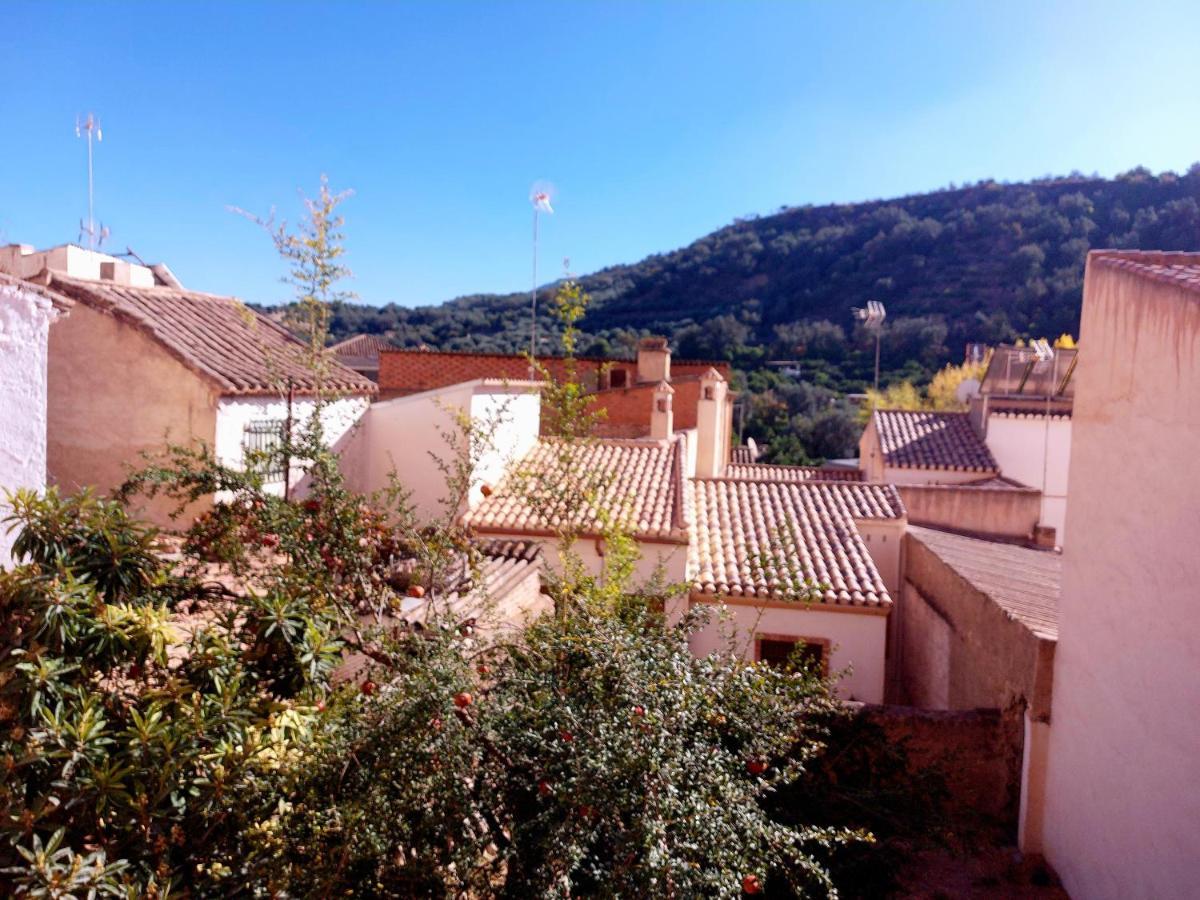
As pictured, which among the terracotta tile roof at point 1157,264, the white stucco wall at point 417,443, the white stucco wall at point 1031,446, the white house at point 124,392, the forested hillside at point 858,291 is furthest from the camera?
the forested hillside at point 858,291

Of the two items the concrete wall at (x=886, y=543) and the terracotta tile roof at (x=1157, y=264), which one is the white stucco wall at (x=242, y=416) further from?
the concrete wall at (x=886, y=543)

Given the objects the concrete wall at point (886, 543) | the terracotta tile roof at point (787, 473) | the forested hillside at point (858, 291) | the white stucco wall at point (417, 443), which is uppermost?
the forested hillside at point (858, 291)

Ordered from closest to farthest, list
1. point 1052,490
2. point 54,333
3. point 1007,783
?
point 1007,783 < point 54,333 < point 1052,490

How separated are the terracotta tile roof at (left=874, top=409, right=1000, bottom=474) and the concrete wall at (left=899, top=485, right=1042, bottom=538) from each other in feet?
11.2

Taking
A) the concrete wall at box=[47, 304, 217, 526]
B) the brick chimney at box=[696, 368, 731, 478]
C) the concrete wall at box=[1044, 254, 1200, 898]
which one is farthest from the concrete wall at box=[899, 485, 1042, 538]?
the concrete wall at box=[47, 304, 217, 526]

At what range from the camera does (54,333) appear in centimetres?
970

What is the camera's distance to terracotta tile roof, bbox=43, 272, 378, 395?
9.63 m

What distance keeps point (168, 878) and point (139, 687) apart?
0.98 metres

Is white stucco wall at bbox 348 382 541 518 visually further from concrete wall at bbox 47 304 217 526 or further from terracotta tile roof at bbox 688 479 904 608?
terracotta tile roof at bbox 688 479 904 608

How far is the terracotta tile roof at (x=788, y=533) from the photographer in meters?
10.8

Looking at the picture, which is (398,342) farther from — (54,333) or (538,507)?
(538,507)

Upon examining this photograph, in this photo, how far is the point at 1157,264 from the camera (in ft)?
20.1

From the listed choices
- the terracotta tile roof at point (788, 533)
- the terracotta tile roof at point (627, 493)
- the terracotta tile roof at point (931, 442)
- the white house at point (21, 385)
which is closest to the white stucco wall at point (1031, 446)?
the terracotta tile roof at point (931, 442)

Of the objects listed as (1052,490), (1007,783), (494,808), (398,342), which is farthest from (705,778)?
(398,342)
